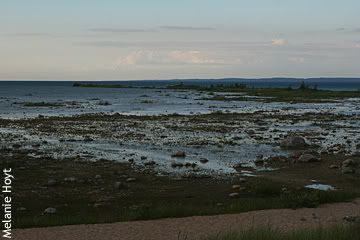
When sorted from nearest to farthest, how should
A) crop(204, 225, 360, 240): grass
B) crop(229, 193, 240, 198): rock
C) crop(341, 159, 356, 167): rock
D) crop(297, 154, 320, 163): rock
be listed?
crop(204, 225, 360, 240): grass < crop(229, 193, 240, 198): rock < crop(341, 159, 356, 167): rock < crop(297, 154, 320, 163): rock

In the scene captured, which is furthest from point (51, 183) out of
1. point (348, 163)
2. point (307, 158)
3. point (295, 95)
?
point (295, 95)

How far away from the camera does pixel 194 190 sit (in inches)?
744

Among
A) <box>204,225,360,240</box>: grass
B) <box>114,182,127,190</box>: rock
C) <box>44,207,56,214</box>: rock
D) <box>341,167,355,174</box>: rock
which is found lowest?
<box>44,207,56,214</box>: rock

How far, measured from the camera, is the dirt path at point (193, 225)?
13078mm

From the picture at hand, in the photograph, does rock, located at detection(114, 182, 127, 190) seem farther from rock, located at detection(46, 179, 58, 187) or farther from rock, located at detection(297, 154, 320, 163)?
rock, located at detection(297, 154, 320, 163)

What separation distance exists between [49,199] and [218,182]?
632 centimetres

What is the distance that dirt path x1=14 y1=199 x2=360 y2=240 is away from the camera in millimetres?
13078

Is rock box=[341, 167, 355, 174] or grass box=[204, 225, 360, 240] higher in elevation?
grass box=[204, 225, 360, 240]

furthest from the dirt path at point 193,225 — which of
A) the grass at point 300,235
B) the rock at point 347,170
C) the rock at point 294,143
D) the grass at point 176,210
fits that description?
the rock at point 294,143

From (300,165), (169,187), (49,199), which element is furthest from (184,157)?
(49,199)

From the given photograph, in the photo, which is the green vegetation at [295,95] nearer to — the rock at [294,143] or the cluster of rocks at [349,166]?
the rock at [294,143]

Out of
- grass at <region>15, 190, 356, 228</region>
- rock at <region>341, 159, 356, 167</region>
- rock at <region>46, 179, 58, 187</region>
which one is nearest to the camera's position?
grass at <region>15, 190, 356, 228</region>

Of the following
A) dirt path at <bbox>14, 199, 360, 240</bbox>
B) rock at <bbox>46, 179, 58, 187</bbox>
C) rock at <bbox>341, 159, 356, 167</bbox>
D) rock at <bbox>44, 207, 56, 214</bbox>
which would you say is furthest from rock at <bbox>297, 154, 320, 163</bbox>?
rock at <bbox>44, 207, 56, 214</bbox>

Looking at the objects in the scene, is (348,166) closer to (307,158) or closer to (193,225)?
(307,158)
